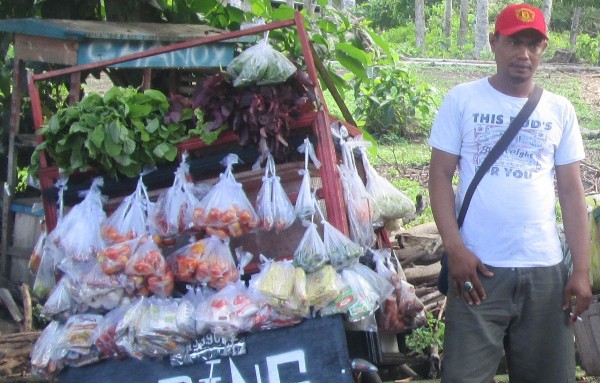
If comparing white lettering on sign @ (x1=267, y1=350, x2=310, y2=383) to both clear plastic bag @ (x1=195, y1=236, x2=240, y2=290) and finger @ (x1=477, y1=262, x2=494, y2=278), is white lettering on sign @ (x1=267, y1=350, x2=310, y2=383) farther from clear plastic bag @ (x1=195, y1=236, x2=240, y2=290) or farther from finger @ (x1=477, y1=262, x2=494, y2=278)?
finger @ (x1=477, y1=262, x2=494, y2=278)

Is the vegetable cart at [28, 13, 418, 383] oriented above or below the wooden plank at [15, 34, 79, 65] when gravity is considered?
below

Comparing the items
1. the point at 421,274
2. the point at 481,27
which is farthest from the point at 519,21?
the point at 481,27

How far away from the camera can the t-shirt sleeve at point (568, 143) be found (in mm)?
3490

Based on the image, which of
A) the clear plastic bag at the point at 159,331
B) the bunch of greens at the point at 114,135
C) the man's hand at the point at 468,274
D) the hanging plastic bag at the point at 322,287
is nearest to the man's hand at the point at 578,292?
the man's hand at the point at 468,274

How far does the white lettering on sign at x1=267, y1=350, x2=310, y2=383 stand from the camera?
12.1 feet

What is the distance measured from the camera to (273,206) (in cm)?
376

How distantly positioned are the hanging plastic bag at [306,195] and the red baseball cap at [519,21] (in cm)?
96

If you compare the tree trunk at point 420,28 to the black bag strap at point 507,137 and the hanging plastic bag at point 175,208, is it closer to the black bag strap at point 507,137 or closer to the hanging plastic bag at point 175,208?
the hanging plastic bag at point 175,208

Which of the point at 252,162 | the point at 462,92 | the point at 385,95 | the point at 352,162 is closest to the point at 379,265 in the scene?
the point at 352,162

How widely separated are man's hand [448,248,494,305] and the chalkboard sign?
0.54m

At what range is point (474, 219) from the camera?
3506 mm

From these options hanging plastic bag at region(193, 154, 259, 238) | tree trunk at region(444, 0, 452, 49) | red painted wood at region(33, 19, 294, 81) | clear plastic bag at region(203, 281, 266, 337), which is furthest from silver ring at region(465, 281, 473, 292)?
tree trunk at region(444, 0, 452, 49)

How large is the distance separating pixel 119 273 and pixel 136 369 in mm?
434

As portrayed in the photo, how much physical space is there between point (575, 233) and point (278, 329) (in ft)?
4.28
